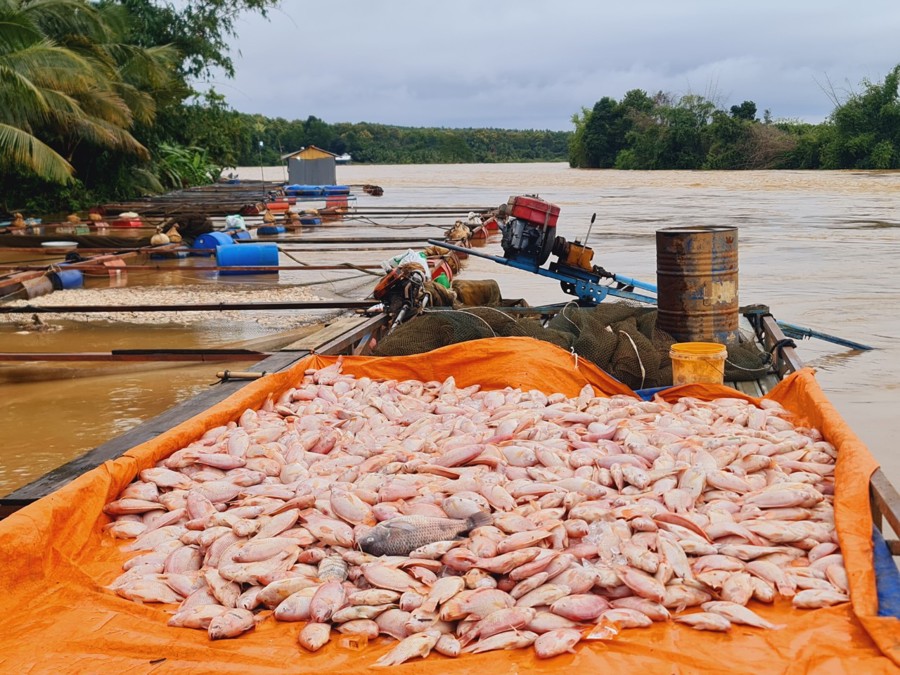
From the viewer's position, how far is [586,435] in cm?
401

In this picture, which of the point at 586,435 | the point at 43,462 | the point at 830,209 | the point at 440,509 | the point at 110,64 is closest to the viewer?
the point at 440,509

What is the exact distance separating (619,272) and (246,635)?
484 inches

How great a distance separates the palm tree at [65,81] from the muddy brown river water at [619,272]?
3861mm

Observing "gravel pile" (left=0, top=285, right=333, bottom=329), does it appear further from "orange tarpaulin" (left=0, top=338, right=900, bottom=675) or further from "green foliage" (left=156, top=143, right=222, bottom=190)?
"green foliage" (left=156, top=143, right=222, bottom=190)

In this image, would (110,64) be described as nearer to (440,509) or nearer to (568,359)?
(568,359)

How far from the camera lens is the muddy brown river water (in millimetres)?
5812

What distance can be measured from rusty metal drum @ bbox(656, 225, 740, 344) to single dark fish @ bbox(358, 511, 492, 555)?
3.89 metres

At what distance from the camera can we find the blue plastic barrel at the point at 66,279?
37.7 ft

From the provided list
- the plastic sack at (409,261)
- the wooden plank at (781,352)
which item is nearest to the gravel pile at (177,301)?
the plastic sack at (409,261)

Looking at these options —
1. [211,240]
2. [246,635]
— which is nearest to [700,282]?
[246,635]

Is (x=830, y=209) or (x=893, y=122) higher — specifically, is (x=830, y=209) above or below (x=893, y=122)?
below

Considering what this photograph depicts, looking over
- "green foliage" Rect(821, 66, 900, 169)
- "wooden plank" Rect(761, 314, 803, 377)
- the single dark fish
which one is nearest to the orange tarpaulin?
the single dark fish

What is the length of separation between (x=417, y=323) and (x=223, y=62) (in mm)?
27605

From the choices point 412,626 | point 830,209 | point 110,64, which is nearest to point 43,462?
point 412,626
